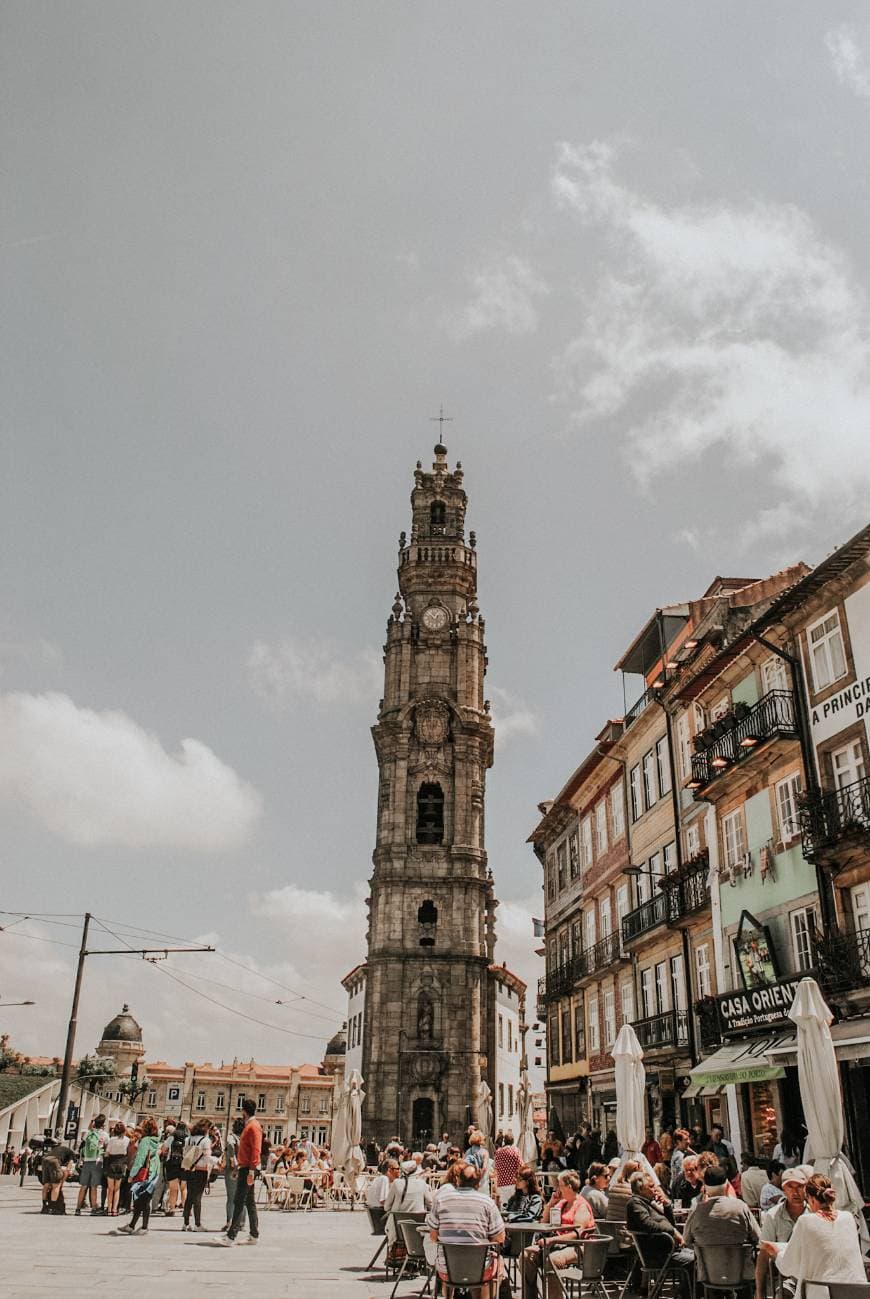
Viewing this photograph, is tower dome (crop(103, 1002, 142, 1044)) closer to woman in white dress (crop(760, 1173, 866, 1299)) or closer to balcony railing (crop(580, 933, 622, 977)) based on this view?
balcony railing (crop(580, 933, 622, 977))

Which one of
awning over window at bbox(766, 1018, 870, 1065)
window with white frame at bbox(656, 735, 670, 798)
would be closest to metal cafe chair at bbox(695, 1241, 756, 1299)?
awning over window at bbox(766, 1018, 870, 1065)

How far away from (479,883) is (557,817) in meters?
20.6

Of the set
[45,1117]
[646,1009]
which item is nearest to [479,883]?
[45,1117]

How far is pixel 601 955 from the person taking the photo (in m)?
31.7

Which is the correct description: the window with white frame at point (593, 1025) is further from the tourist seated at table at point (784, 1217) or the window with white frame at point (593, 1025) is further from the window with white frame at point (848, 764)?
the tourist seated at table at point (784, 1217)

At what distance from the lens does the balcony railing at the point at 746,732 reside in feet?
65.8

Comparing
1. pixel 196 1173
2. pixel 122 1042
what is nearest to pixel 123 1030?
pixel 122 1042

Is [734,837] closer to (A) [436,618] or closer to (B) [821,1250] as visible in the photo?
(B) [821,1250]

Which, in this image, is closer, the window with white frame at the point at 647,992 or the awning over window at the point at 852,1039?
the awning over window at the point at 852,1039

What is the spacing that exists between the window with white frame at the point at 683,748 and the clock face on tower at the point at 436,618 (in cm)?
3966

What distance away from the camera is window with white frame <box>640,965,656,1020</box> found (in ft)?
89.5

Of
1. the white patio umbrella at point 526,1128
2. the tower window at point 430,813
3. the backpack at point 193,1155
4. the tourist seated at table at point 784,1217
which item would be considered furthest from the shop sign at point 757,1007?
the tower window at point 430,813

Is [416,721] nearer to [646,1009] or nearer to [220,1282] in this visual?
[646,1009]

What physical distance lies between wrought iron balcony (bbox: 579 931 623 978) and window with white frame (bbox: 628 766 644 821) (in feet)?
12.1
